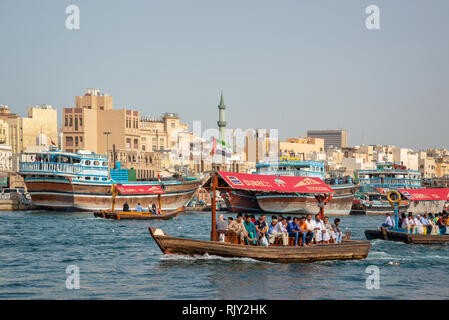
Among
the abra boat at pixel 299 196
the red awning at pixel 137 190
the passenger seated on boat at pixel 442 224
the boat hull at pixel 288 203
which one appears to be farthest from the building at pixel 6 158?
the passenger seated on boat at pixel 442 224

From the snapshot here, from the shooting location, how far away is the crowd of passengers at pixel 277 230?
30938 millimetres

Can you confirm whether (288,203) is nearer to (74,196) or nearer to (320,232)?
(74,196)

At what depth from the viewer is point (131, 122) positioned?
13088 cm

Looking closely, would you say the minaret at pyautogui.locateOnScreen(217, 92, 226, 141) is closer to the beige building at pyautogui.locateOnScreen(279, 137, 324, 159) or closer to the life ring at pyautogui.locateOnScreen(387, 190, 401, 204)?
the beige building at pyautogui.locateOnScreen(279, 137, 324, 159)

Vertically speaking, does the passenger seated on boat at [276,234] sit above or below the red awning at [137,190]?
below

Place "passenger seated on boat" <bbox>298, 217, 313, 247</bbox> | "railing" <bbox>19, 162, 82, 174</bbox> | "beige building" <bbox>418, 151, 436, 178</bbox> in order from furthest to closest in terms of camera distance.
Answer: "beige building" <bbox>418, 151, 436, 178</bbox> < "railing" <bbox>19, 162, 82, 174</bbox> < "passenger seated on boat" <bbox>298, 217, 313, 247</bbox>

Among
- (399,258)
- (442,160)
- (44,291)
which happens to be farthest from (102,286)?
(442,160)

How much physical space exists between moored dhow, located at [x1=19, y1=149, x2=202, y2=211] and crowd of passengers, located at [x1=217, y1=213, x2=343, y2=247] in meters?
41.6

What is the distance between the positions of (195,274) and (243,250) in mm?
2689

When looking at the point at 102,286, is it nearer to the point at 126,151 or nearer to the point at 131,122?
the point at 126,151

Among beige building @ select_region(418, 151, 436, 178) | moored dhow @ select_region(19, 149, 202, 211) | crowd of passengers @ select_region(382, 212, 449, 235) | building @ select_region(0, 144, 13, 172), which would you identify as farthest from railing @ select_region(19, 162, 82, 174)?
beige building @ select_region(418, 151, 436, 178)

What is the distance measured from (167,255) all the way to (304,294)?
825cm

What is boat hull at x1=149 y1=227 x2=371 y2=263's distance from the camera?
30250 mm

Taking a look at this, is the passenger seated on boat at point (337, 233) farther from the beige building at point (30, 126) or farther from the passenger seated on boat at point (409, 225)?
the beige building at point (30, 126)
